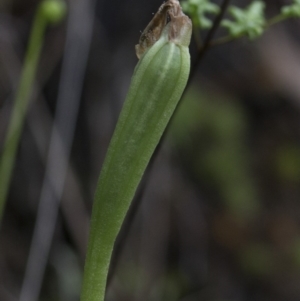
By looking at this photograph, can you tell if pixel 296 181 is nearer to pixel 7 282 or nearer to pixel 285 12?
pixel 7 282

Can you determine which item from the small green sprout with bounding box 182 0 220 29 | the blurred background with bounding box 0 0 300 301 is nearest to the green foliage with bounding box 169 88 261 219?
the blurred background with bounding box 0 0 300 301

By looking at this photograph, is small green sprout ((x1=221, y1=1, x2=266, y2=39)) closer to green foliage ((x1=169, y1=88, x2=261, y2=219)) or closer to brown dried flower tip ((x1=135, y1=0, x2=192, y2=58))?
brown dried flower tip ((x1=135, y1=0, x2=192, y2=58))

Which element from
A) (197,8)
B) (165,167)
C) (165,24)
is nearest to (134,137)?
(165,24)

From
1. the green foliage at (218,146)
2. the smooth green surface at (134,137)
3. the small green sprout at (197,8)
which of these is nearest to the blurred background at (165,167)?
the green foliage at (218,146)

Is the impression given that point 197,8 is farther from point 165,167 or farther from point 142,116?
point 165,167

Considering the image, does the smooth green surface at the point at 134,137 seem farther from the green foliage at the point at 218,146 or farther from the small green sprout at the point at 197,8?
the green foliage at the point at 218,146

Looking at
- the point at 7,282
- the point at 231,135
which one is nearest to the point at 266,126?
the point at 231,135
